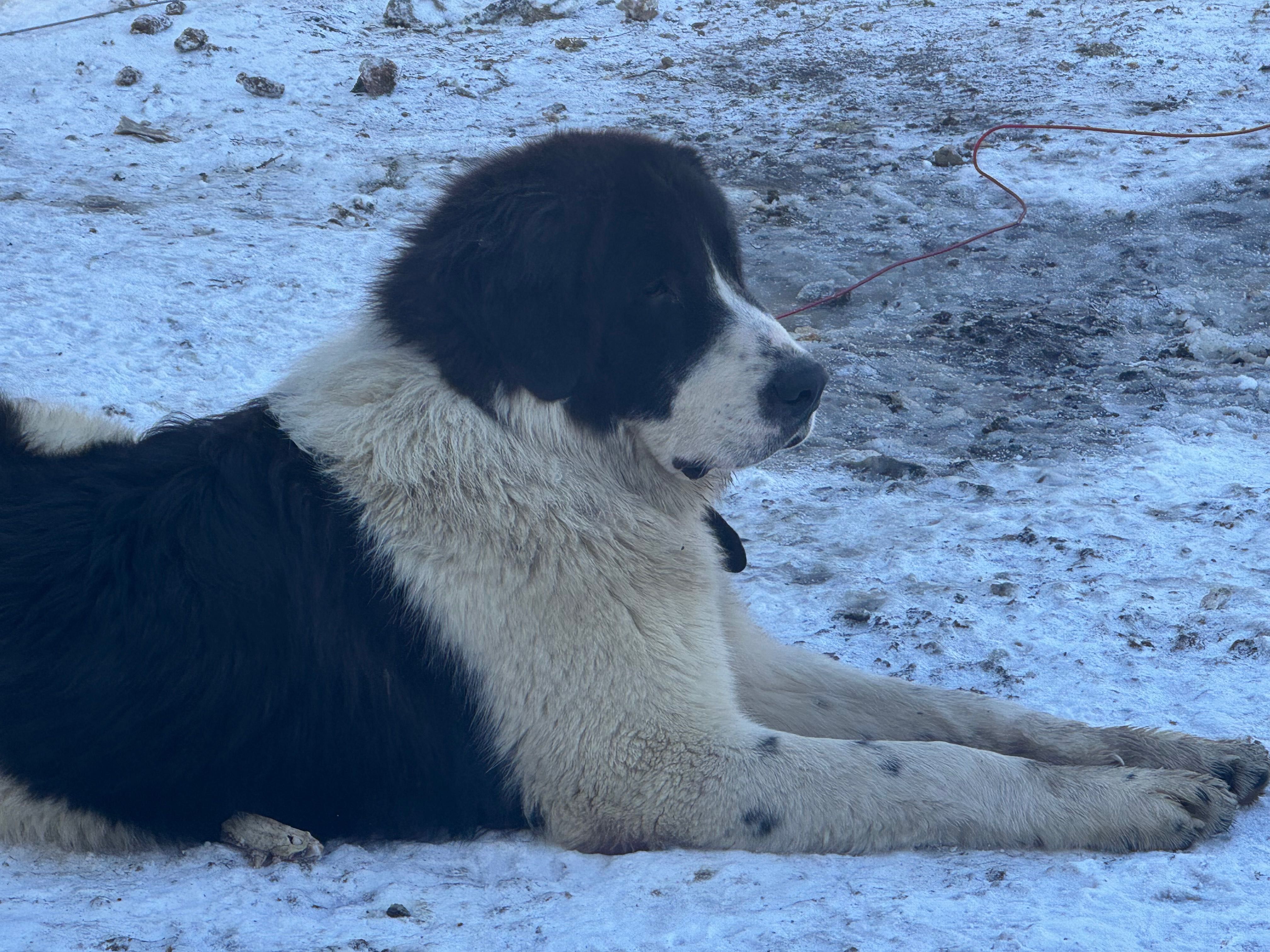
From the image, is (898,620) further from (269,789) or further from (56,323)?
(56,323)

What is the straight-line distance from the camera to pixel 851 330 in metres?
6.14

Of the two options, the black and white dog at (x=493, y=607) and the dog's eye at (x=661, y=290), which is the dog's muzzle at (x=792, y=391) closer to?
the black and white dog at (x=493, y=607)

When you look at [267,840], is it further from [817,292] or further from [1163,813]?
[817,292]

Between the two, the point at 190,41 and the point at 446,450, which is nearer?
the point at 446,450

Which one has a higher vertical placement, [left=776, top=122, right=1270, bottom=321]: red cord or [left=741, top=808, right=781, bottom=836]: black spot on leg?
[left=776, top=122, right=1270, bottom=321]: red cord

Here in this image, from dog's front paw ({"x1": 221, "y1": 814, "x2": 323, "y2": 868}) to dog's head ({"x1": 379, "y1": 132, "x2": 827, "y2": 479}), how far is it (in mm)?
1079

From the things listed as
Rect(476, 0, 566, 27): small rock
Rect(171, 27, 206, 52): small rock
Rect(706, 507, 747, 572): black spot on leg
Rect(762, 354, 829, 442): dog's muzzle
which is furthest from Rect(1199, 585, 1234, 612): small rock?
Rect(476, 0, 566, 27): small rock

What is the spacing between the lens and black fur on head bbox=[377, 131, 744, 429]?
2611 millimetres

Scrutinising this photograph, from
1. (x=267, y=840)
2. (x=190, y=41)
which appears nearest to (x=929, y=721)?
(x=267, y=840)

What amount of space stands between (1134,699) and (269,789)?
226 cm

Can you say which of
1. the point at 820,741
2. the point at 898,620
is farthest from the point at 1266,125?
the point at 820,741

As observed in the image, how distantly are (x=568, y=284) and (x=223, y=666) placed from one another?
1175 millimetres

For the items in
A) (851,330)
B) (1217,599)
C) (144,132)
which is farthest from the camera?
(144,132)

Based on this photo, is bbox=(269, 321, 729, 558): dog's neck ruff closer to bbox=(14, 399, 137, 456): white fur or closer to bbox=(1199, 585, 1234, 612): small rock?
bbox=(14, 399, 137, 456): white fur
